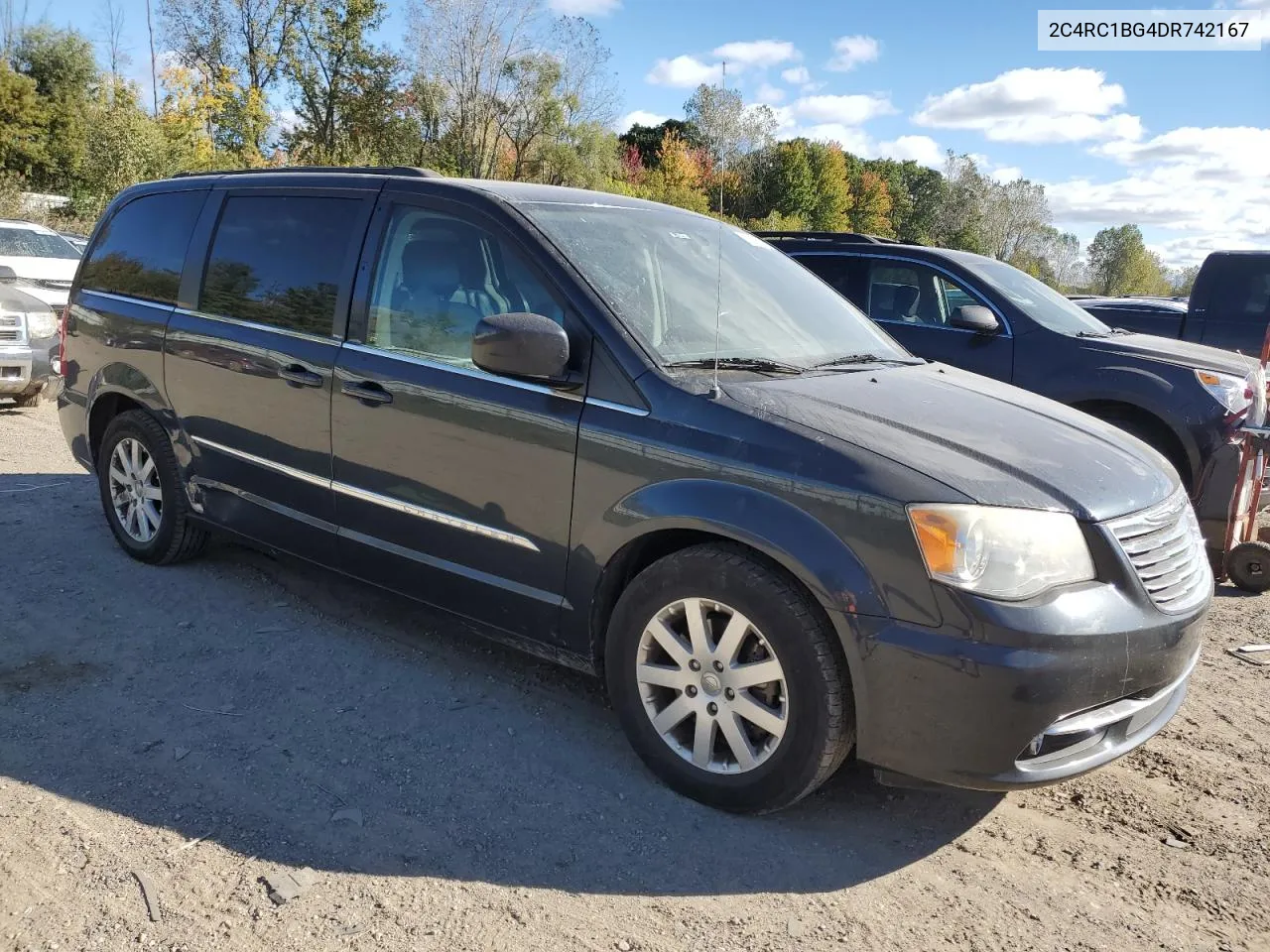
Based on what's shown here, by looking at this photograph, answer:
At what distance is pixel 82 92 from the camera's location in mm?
43406

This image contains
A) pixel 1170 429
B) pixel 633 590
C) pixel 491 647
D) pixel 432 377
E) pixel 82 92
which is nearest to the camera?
pixel 633 590

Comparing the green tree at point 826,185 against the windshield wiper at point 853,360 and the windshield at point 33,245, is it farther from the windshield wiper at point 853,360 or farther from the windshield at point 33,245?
the windshield wiper at point 853,360

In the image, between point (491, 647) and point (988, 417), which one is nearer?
point (988, 417)

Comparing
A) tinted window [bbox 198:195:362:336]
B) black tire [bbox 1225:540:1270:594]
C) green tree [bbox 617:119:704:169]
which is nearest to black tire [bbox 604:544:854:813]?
tinted window [bbox 198:195:362:336]

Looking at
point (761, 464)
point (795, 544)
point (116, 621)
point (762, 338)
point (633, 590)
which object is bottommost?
point (116, 621)

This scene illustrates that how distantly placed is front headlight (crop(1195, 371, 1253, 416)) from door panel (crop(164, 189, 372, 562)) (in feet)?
16.4

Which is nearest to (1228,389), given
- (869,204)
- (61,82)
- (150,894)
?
(150,894)

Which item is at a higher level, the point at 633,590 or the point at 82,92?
the point at 82,92

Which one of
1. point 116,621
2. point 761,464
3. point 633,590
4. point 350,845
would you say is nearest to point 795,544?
point 761,464

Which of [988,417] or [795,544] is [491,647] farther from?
[988,417]

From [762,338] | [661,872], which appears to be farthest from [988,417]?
[661,872]

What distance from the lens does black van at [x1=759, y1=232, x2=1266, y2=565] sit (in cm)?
597

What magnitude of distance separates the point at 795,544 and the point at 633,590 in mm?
585

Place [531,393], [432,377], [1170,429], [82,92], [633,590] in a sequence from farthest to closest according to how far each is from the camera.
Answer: [82,92] < [1170,429] < [432,377] < [531,393] < [633,590]
